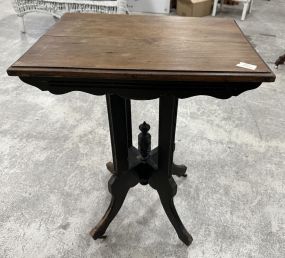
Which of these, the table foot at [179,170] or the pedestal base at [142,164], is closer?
the pedestal base at [142,164]

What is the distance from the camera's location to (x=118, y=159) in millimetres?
1024

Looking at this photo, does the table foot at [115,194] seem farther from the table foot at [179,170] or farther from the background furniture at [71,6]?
the background furniture at [71,6]

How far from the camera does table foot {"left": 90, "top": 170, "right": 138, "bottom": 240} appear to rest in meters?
1.07

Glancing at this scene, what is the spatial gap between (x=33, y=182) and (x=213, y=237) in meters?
0.91

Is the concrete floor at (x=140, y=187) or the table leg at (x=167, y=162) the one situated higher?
the table leg at (x=167, y=162)

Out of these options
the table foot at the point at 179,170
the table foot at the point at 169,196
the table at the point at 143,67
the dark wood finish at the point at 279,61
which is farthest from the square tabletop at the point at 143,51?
the dark wood finish at the point at 279,61

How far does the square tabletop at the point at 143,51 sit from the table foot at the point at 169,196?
18.8 inches

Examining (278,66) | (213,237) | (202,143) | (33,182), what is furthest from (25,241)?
(278,66)

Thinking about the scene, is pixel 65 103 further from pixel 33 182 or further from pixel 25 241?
pixel 25 241

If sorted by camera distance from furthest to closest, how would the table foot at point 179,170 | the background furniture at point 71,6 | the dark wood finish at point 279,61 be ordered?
the background furniture at point 71,6, the dark wood finish at point 279,61, the table foot at point 179,170

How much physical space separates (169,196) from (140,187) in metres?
0.33

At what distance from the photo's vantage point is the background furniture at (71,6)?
2.57 metres

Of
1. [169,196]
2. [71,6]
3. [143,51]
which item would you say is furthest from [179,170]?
[71,6]

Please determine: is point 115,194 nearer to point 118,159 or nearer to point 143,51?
point 118,159
